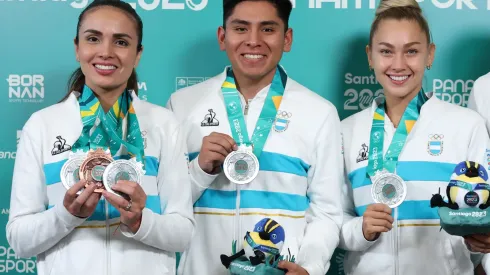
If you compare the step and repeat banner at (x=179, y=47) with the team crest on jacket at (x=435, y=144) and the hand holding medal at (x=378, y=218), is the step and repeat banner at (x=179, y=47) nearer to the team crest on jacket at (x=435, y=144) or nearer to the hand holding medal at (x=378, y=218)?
the team crest on jacket at (x=435, y=144)

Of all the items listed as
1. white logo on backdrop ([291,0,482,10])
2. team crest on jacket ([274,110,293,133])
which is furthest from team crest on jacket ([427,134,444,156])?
white logo on backdrop ([291,0,482,10])

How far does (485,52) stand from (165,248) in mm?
2281

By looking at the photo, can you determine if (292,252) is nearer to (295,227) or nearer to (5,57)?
(295,227)

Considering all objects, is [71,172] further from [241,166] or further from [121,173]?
[241,166]

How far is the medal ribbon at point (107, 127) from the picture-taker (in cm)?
296

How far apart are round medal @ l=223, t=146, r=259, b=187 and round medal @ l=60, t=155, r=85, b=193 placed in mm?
689

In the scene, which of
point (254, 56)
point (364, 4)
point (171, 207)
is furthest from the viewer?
point (364, 4)

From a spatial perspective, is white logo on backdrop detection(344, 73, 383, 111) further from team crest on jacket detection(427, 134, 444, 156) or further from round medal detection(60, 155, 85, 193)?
round medal detection(60, 155, 85, 193)

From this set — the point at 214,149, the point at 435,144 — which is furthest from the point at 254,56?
the point at 435,144

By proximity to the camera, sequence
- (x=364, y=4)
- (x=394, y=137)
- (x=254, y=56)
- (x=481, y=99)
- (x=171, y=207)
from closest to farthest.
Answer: (x=171, y=207) < (x=254, y=56) < (x=394, y=137) < (x=481, y=99) < (x=364, y=4)

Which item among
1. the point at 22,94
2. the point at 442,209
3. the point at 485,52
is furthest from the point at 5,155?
the point at 485,52

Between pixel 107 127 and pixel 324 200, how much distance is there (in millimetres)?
1049

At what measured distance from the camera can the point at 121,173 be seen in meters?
2.74

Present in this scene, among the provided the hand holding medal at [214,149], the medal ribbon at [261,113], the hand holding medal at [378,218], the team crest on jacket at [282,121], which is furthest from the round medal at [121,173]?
the hand holding medal at [378,218]
